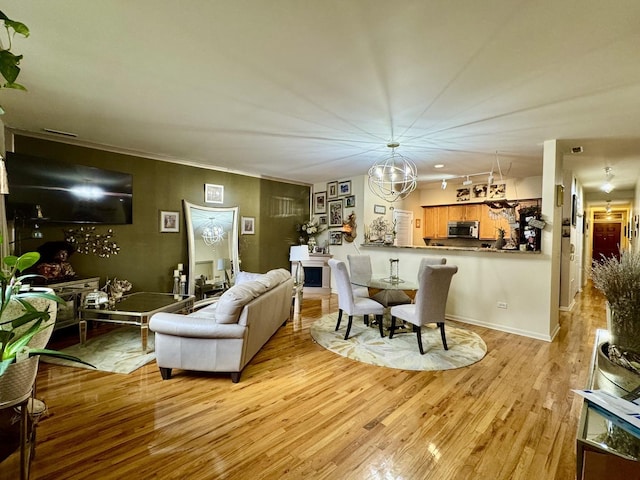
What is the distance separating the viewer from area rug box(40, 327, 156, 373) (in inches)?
115

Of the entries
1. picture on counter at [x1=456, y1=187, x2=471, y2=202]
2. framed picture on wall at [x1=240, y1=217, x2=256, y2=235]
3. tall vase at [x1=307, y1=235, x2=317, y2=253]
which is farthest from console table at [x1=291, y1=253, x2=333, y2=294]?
picture on counter at [x1=456, y1=187, x2=471, y2=202]

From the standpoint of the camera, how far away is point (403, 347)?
11.4ft

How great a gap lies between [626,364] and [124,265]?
213 inches

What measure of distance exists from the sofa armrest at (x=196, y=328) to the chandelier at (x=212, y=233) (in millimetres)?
2836

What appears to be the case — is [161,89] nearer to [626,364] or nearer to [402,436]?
[402,436]

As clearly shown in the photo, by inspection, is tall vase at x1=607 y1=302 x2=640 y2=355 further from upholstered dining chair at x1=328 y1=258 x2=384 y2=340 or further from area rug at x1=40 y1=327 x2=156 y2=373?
area rug at x1=40 y1=327 x2=156 y2=373

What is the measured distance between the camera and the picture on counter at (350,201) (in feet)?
20.8

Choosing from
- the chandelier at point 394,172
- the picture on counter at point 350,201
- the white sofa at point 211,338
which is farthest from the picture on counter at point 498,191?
the white sofa at point 211,338

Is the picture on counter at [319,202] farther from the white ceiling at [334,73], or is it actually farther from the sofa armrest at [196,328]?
the sofa armrest at [196,328]

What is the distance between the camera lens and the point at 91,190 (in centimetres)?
394

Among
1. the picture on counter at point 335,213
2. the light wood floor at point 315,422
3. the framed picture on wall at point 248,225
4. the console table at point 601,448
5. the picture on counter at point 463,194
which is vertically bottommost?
the light wood floor at point 315,422

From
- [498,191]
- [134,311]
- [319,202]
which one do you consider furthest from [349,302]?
[498,191]

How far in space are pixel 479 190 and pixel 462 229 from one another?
3.19 ft

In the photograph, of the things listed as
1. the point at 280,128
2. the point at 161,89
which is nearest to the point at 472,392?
the point at 280,128
